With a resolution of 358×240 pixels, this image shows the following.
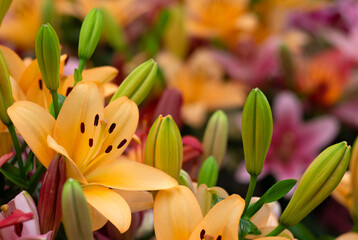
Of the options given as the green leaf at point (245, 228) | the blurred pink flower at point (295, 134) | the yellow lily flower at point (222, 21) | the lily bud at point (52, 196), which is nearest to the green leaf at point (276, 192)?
the green leaf at point (245, 228)

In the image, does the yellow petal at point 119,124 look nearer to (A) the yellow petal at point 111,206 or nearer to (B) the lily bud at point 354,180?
(A) the yellow petal at point 111,206

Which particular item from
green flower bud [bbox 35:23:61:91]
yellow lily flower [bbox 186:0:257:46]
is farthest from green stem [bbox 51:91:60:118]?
yellow lily flower [bbox 186:0:257:46]

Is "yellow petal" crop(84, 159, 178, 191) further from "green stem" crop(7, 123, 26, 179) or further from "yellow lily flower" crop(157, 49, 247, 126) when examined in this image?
"yellow lily flower" crop(157, 49, 247, 126)

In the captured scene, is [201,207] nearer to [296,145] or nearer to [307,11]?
[296,145]

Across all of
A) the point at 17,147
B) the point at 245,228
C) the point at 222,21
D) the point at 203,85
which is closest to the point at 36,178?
the point at 17,147

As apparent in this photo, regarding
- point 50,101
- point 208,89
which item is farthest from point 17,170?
point 208,89
